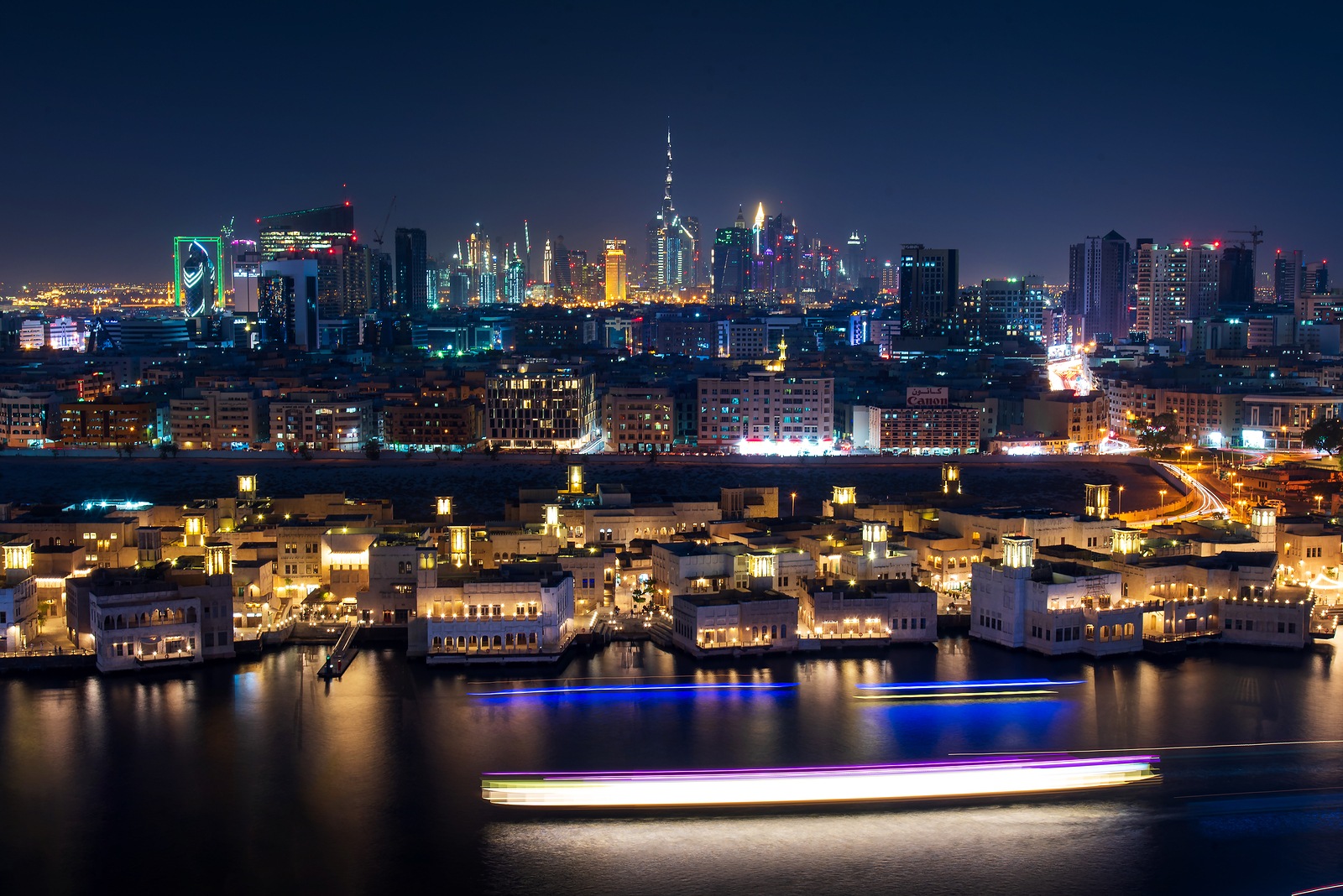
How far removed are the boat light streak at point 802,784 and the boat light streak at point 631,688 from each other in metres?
1.97

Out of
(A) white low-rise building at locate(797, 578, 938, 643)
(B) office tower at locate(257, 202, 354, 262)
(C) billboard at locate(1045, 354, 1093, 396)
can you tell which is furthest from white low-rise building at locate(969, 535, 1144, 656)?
(B) office tower at locate(257, 202, 354, 262)

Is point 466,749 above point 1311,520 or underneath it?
underneath

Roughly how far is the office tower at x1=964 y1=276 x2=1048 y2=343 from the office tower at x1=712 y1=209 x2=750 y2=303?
77.2ft

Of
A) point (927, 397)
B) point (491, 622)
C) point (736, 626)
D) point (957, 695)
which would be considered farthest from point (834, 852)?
point (927, 397)

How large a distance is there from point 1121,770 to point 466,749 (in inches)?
172

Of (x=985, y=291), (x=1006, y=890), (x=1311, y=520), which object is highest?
(x=985, y=291)

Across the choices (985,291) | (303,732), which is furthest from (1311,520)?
(985,291)

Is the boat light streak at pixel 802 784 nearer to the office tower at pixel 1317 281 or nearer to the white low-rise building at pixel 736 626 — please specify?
the white low-rise building at pixel 736 626

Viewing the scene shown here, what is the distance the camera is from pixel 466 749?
33.9 feet

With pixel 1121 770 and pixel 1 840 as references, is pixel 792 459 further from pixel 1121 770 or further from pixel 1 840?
pixel 1 840

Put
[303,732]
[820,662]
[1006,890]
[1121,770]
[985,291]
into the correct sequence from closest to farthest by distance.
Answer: [1006,890]
[1121,770]
[303,732]
[820,662]
[985,291]

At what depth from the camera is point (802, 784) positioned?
9688 millimetres

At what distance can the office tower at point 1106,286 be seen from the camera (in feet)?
201

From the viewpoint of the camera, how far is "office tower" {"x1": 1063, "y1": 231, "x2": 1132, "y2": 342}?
6141 cm
